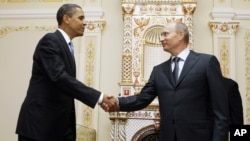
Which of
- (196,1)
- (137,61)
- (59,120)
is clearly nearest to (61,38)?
(59,120)

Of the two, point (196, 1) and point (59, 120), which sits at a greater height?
point (196, 1)

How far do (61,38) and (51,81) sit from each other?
356mm

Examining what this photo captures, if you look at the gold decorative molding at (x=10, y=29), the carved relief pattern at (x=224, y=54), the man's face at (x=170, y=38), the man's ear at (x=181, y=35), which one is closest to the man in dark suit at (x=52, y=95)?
the man's face at (x=170, y=38)

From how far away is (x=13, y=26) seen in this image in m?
7.64

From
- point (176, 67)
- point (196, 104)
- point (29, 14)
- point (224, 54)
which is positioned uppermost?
point (29, 14)

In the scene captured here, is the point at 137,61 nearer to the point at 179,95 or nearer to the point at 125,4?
the point at 125,4

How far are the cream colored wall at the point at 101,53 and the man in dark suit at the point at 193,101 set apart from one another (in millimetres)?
4273

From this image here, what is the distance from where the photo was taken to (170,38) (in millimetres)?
2996

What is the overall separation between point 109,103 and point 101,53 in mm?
4262

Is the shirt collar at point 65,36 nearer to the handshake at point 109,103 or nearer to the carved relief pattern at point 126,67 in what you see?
the handshake at point 109,103

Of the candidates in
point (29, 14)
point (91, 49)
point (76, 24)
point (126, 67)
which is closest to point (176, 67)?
point (76, 24)

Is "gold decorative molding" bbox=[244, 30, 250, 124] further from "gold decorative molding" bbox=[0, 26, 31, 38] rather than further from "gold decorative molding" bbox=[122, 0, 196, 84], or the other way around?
"gold decorative molding" bbox=[0, 26, 31, 38]

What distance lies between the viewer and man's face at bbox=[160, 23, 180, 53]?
2.99 m

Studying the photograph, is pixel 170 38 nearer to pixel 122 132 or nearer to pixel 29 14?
pixel 122 132
